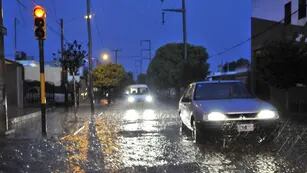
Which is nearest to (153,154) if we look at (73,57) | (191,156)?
(191,156)

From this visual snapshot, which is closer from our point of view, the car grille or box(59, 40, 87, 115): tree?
the car grille

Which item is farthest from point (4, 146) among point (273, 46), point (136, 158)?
point (273, 46)

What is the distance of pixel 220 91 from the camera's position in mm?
15336

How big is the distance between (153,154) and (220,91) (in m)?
3.61

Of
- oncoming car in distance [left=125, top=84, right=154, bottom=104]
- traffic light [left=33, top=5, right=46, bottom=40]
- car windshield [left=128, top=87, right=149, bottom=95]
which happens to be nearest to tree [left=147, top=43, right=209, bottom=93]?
car windshield [left=128, top=87, right=149, bottom=95]

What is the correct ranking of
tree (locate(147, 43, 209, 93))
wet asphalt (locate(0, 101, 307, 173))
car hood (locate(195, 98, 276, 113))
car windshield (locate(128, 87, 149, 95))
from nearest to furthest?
wet asphalt (locate(0, 101, 307, 173))
car hood (locate(195, 98, 276, 113))
car windshield (locate(128, 87, 149, 95))
tree (locate(147, 43, 209, 93))

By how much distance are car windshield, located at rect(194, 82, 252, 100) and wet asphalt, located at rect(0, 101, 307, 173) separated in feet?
4.05

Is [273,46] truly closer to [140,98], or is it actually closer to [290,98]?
[290,98]

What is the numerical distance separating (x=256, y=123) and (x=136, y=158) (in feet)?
9.91

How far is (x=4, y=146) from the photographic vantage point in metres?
14.4

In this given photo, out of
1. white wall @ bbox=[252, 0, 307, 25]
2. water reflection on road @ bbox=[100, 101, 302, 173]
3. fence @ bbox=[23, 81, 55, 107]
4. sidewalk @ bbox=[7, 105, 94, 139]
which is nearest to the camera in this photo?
water reflection on road @ bbox=[100, 101, 302, 173]

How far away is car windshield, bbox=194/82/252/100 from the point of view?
15141 mm

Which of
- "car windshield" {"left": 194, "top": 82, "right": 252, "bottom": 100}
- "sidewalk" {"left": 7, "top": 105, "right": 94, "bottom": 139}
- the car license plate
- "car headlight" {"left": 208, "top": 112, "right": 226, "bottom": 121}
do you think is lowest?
"sidewalk" {"left": 7, "top": 105, "right": 94, "bottom": 139}

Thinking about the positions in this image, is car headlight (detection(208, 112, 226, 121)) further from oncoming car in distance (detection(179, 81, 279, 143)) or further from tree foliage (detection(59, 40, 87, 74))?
tree foliage (detection(59, 40, 87, 74))
